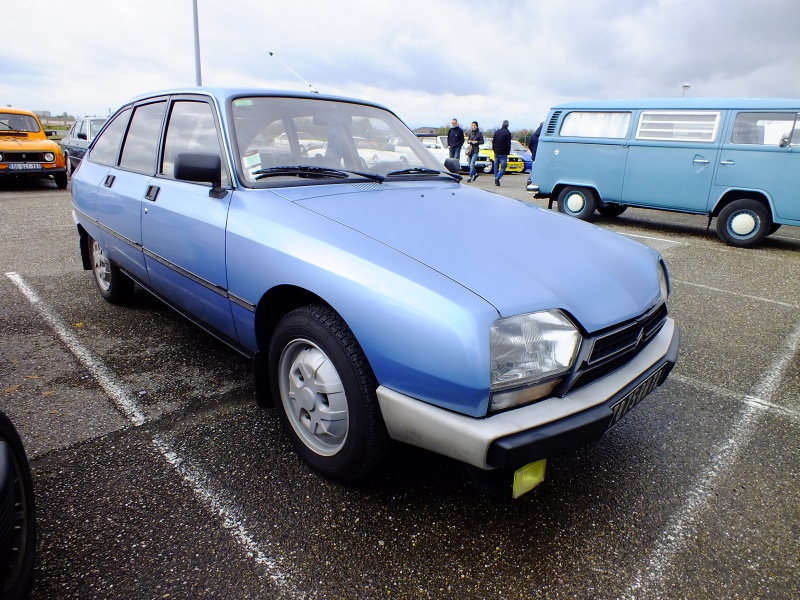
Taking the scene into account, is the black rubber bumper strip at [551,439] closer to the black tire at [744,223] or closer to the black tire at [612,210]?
the black tire at [744,223]

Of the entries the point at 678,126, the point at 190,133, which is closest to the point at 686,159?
the point at 678,126

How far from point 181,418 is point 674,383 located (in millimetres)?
2751

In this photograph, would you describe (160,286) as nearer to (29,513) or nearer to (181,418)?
(181,418)

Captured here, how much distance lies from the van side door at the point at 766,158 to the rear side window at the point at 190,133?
7.34 metres

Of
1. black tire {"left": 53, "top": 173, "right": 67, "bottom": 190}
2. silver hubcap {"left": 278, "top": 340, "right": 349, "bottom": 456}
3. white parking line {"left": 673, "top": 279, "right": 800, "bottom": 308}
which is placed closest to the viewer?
silver hubcap {"left": 278, "top": 340, "right": 349, "bottom": 456}

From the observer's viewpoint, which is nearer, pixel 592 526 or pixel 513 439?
pixel 513 439

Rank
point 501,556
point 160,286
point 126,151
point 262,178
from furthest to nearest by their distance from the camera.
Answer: point 126,151 → point 160,286 → point 262,178 → point 501,556

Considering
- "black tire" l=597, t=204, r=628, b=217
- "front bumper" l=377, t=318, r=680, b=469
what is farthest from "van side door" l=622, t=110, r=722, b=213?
"front bumper" l=377, t=318, r=680, b=469

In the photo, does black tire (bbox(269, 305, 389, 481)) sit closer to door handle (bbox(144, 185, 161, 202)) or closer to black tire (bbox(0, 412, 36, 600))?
black tire (bbox(0, 412, 36, 600))

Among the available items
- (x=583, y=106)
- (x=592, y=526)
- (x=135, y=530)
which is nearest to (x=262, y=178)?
(x=135, y=530)

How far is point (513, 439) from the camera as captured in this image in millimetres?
1438

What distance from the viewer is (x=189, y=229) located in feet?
7.96

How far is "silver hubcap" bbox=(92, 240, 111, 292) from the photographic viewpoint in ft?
12.6

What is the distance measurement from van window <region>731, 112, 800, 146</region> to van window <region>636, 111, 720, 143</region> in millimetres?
285
